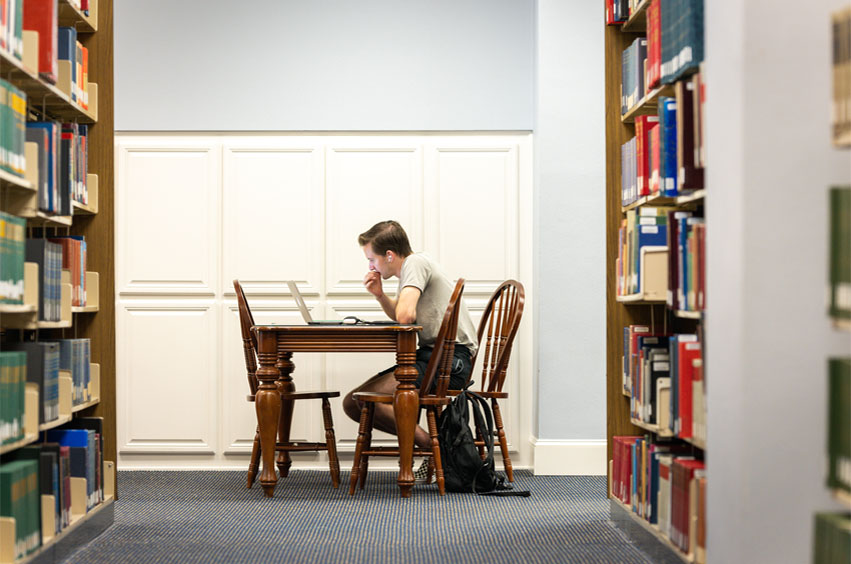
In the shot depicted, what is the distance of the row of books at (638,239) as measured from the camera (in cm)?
304

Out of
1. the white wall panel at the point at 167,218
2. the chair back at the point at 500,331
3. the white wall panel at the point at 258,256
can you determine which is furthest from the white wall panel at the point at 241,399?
the chair back at the point at 500,331

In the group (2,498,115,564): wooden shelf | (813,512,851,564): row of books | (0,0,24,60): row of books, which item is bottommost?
(2,498,115,564): wooden shelf

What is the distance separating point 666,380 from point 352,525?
123 centimetres

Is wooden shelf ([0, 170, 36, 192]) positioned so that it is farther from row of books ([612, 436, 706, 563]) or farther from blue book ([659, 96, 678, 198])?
row of books ([612, 436, 706, 563])

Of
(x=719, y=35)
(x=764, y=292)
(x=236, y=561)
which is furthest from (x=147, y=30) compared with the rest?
(x=764, y=292)

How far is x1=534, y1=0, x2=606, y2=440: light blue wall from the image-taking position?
480 centimetres

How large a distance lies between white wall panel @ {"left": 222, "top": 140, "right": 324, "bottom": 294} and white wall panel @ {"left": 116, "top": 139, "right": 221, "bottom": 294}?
0.28ft

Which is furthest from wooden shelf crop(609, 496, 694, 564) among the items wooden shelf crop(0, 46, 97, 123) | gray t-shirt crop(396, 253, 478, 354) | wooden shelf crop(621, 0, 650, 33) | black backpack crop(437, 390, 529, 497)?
wooden shelf crop(0, 46, 97, 123)

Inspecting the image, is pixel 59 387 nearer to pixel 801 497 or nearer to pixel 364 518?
pixel 364 518

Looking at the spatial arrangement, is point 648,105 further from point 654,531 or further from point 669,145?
point 654,531

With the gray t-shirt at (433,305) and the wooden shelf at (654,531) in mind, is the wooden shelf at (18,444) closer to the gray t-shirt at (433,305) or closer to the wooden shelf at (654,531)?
the wooden shelf at (654,531)

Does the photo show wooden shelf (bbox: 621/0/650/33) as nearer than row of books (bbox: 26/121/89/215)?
No

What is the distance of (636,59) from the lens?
10.7ft

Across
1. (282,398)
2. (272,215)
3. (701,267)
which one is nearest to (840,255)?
(701,267)
